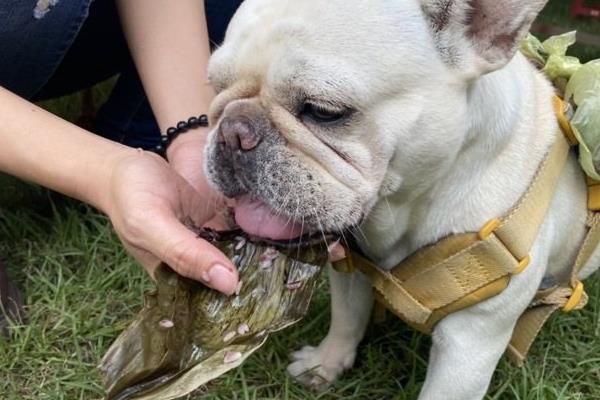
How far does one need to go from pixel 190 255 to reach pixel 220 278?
5 centimetres

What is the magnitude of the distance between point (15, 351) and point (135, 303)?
26cm

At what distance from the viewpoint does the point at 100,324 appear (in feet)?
5.68

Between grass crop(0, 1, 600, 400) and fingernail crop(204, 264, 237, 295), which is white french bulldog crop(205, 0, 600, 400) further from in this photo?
grass crop(0, 1, 600, 400)

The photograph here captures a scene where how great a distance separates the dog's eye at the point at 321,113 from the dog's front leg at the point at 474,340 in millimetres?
391

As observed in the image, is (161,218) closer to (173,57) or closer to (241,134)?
(241,134)

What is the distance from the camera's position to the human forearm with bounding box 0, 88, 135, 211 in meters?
1.28

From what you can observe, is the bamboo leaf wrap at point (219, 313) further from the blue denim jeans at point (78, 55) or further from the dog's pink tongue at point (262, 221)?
the blue denim jeans at point (78, 55)

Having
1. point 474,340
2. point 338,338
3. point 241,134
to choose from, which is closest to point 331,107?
point 241,134

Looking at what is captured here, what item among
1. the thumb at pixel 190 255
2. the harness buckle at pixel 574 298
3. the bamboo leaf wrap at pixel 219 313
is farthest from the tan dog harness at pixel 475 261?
the thumb at pixel 190 255

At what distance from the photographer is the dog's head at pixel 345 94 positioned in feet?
3.37

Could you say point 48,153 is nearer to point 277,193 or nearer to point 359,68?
point 277,193

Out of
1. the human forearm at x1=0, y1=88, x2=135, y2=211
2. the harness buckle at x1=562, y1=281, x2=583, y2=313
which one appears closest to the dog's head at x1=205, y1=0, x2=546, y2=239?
the human forearm at x1=0, y1=88, x2=135, y2=211

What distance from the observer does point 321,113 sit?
1.05 meters

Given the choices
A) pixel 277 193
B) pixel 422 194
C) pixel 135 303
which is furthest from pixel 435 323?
pixel 135 303
